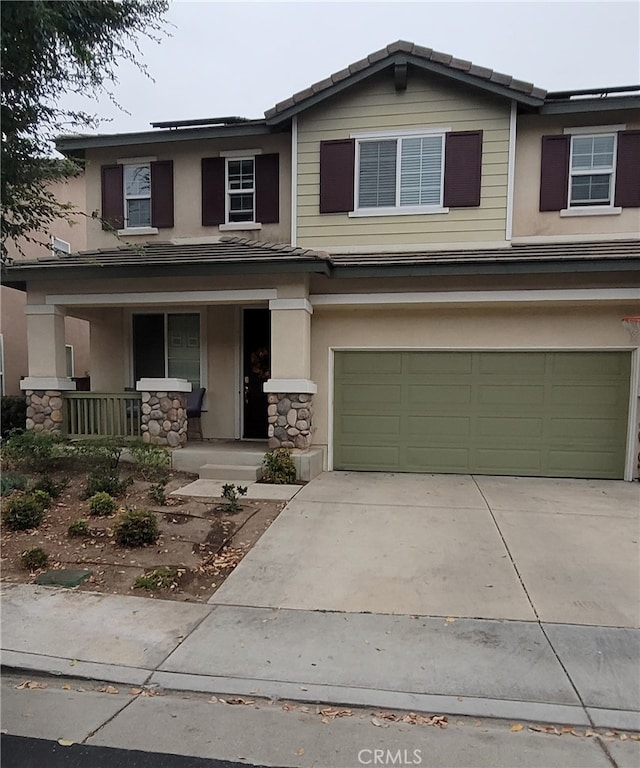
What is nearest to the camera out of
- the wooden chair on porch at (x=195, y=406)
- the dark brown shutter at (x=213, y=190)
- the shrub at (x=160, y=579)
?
the shrub at (x=160, y=579)

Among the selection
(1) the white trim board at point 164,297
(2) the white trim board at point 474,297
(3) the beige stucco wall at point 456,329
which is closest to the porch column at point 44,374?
(1) the white trim board at point 164,297

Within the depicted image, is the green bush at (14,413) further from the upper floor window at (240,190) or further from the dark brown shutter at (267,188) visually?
the dark brown shutter at (267,188)

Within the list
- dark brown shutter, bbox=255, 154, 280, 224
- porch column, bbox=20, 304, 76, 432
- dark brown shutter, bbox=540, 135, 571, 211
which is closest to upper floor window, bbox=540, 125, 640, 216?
dark brown shutter, bbox=540, 135, 571, 211

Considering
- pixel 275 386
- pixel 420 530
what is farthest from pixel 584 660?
pixel 275 386

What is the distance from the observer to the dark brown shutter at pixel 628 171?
26.3ft

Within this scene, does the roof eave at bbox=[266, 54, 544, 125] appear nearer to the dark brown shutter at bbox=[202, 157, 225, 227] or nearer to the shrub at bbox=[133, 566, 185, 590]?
the dark brown shutter at bbox=[202, 157, 225, 227]

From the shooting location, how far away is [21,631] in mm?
3379

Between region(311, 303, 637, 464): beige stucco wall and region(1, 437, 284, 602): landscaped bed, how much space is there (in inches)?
114

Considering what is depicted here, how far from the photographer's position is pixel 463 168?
27.0 ft

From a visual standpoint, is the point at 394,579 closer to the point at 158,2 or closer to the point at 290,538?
the point at 290,538

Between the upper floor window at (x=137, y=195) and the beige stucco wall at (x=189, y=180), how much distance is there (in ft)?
0.91

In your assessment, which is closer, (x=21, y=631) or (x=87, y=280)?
(x=21, y=631)

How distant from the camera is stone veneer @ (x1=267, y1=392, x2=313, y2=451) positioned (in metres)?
7.66

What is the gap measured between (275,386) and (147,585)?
407 cm
